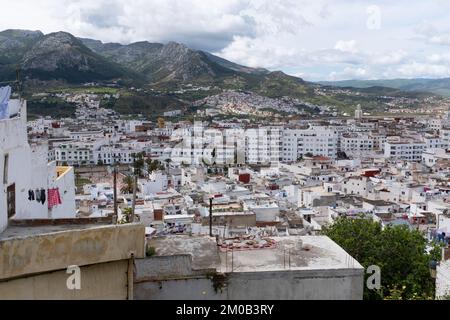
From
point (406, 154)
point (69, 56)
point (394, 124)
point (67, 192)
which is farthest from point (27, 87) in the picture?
point (67, 192)

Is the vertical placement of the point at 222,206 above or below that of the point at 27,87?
below

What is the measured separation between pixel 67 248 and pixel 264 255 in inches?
97.8

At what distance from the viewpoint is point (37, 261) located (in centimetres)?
484

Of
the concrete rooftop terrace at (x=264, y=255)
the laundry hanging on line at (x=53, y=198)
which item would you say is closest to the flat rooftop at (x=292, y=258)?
the concrete rooftop terrace at (x=264, y=255)

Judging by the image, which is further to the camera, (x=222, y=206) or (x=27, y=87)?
(x=27, y=87)

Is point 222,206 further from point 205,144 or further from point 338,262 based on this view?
point 205,144

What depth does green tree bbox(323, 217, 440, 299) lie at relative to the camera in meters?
10.7

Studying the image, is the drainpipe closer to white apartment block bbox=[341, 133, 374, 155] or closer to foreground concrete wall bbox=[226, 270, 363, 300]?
foreground concrete wall bbox=[226, 270, 363, 300]

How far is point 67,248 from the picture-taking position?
4996mm

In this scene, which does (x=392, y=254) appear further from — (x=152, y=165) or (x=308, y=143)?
(x=308, y=143)

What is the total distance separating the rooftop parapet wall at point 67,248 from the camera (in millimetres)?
4723

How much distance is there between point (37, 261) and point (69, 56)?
118 meters

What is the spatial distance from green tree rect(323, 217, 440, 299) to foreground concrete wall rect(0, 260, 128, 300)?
263 inches

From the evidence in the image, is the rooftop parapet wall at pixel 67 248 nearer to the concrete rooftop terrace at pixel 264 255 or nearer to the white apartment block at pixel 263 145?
the concrete rooftop terrace at pixel 264 255
